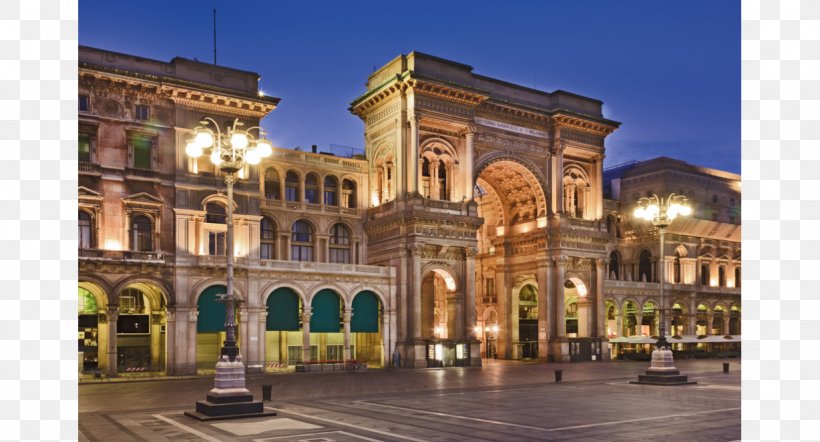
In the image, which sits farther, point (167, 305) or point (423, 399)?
point (167, 305)

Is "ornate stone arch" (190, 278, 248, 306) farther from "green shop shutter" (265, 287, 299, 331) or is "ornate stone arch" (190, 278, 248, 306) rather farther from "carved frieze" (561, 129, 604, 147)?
"carved frieze" (561, 129, 604, 147)

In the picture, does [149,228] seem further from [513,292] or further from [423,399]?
[513,292]

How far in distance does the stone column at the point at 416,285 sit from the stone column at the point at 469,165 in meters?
5.82

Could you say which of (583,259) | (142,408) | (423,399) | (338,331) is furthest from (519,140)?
(142,408)

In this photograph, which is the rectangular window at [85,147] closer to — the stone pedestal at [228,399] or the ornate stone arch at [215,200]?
the ornate stone arch at [215,200]

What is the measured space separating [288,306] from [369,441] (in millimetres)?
28463

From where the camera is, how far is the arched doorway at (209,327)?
136 ft

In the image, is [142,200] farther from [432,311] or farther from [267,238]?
[432,311]

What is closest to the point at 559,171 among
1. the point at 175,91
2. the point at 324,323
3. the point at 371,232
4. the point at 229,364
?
the point at 371,232

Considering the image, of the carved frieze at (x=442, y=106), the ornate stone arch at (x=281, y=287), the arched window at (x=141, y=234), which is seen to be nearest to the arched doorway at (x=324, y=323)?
the ornate stone arch at (x=281, y=287)

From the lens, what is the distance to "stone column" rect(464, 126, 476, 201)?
50875 mm

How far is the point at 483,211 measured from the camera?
65188 mm

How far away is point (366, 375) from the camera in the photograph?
40.8m

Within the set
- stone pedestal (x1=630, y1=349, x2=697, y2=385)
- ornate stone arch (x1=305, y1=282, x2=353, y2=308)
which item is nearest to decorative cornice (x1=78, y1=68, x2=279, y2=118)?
ornate stone arch (x1=305, y1=282, x2=353, y2=308)
